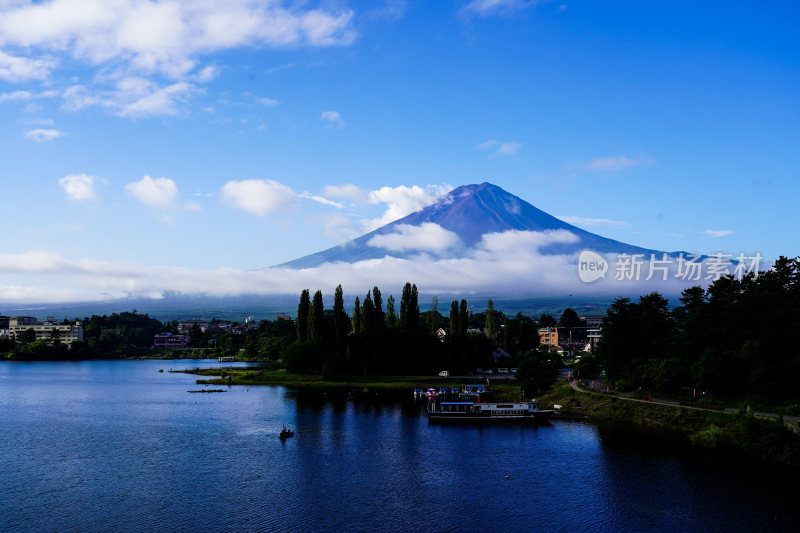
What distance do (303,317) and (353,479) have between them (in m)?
78.6

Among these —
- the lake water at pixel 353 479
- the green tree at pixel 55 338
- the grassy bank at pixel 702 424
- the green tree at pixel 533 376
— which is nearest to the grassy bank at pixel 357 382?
the green tree at pixel 533 376

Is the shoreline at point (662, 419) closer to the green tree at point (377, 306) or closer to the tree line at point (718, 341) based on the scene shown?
the tree line at point (718, 341)

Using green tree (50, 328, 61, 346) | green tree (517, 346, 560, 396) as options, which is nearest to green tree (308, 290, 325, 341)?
green tree (517, 346, 560, 396)

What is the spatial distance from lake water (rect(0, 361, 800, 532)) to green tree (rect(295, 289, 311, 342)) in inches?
1887

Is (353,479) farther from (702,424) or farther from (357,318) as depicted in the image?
(357,318)

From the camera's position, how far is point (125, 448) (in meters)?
53.8

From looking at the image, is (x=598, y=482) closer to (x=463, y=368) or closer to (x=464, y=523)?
(x=464, y=523)

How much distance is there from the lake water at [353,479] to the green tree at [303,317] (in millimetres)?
47930

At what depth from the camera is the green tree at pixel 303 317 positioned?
393ft

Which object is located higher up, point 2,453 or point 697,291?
point 697,291

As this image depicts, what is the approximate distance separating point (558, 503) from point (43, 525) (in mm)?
29759

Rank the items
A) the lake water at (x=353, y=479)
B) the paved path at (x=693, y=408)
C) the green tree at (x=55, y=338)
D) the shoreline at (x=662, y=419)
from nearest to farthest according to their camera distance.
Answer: the lake water at (x=353, y=479), the shoreline at (x=662, y=419), the paved path at (x=693, y=408), the green tree at (x=55, y=338)

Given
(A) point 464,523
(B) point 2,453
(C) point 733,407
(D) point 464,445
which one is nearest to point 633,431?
(C) point 733,407

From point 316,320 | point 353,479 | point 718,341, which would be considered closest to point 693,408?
point 718,341
